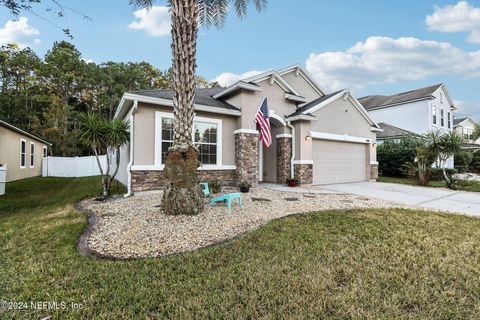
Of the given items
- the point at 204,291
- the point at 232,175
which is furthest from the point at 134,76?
the point at 204,291

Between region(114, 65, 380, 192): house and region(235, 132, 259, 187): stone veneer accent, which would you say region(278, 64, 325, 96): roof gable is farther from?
region(235, 132, 259, 187): stone veneer accent

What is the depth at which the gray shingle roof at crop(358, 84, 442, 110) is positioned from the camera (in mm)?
22884

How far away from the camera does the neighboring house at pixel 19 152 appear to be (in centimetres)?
1333

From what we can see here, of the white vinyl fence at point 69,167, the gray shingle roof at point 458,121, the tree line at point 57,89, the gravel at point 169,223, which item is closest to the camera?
the gravel at point 169,223

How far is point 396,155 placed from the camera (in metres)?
17.1

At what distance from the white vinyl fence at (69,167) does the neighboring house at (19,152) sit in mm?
578

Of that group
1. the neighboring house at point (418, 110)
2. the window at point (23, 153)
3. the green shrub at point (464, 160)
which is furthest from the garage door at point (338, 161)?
the window at point (23, 153)

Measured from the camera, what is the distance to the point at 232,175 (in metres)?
10.8

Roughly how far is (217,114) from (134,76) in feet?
76.1

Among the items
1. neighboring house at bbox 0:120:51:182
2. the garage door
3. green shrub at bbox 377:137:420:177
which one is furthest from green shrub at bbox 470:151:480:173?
neighboring house at bbox 0:120:51:182

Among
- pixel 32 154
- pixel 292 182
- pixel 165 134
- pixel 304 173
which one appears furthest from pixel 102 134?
pixel 32 154

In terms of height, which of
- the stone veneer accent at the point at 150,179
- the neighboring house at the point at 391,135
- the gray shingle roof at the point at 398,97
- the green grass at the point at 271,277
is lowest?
the green grass at the point at 271,277

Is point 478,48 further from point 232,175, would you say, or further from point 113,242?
point 113,242

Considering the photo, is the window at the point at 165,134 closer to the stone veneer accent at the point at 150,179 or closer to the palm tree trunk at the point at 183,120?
the stone veneer accent at the point at 150,179
